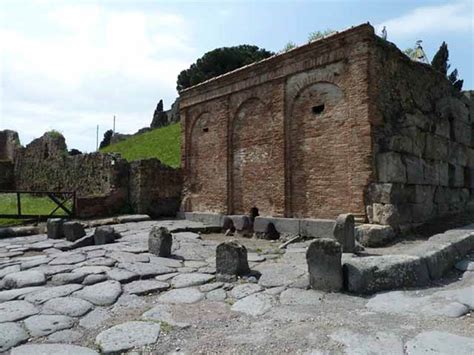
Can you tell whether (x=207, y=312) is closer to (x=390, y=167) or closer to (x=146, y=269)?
(x=146, y=269)

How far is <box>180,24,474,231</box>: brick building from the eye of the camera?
26.6ft

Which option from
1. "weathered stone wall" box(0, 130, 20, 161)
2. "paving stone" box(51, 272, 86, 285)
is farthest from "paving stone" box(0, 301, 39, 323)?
"weathered stone wall" box(0, 130, 20, 161)

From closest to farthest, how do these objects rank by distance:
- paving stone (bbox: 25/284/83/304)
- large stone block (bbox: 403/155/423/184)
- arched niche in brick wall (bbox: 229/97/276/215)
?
paving stone (bbox: 25/284/83/304) < large stone block (bbox: 403/155/423/184) < arched niche in brick wall (bbox: 229/97/276/215)

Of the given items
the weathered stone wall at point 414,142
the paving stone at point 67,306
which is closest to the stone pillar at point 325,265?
the paving stone at point 67,306

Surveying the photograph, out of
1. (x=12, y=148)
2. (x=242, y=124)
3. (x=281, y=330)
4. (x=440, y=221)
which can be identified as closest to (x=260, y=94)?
(x=242, y=124)

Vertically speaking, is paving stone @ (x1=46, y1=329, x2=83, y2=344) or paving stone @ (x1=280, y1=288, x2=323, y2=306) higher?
paving stone @ (x1=280, y1=288, x2=323, y2=306)

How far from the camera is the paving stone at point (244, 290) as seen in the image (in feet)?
15.1

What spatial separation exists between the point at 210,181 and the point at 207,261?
243 inches

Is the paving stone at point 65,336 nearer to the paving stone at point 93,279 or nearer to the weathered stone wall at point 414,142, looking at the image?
the paving stone at point 93,279

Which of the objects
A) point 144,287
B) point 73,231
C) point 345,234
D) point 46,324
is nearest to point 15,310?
point 46,324

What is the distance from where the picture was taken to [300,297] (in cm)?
446

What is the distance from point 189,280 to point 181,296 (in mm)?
614

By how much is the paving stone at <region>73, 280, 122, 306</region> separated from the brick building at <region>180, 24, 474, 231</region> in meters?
5.30

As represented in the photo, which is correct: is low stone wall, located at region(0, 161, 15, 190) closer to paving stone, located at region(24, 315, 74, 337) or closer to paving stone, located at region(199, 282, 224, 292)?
paving stone, located at region(199, 282, 224, 292)
